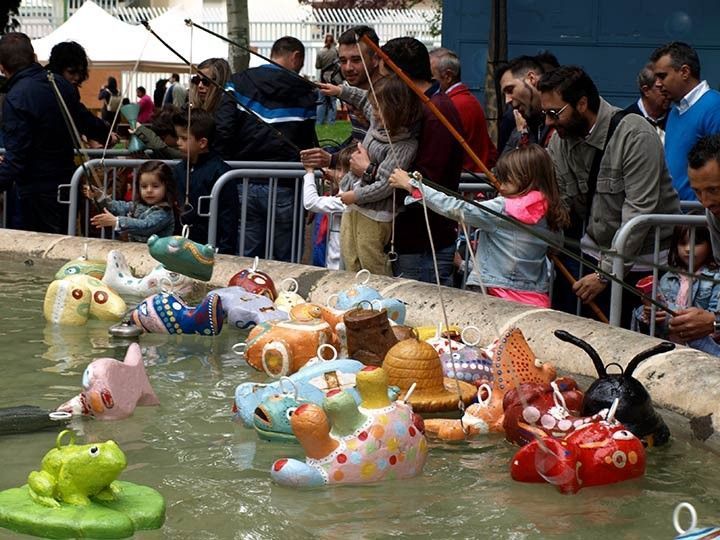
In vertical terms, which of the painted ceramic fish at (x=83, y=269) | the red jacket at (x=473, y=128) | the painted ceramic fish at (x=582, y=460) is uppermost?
the red jacket at (x=473, y=128)

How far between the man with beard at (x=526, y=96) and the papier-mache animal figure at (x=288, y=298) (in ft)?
5.61

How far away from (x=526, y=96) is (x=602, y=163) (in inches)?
53.1

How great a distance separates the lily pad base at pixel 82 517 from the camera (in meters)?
3.71

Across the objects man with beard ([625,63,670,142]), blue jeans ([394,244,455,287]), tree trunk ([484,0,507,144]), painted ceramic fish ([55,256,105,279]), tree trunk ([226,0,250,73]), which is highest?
tree trunk ([226,0,250,73])

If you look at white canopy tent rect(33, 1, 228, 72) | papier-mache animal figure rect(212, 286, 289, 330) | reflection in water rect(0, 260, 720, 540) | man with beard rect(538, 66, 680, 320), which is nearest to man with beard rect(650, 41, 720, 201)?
man with beard rect(538, 66, 680, 320)

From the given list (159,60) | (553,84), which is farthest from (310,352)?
(159,60)

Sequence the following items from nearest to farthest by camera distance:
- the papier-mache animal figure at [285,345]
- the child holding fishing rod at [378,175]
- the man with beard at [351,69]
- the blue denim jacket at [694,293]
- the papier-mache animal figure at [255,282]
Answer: the papier-mache animal figure at [285,345], the blue denim jacket at [694,293], the papier-mache animal figure at [255,282], the child holding fishing rod at [378,175], the man with beard at [351,69]

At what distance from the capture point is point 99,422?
16.3 ft

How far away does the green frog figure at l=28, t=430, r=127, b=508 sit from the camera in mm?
3768

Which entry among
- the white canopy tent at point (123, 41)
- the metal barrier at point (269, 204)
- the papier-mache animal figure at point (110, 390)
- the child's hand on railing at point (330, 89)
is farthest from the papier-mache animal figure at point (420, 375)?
the white canopy tent at point (123, 41)

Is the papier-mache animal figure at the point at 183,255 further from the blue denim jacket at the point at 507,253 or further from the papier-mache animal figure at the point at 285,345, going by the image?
the blue denim jacket at the point at 507,253

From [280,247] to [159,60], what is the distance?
1641 cm

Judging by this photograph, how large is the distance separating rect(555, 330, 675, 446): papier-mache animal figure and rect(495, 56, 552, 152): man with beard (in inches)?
127

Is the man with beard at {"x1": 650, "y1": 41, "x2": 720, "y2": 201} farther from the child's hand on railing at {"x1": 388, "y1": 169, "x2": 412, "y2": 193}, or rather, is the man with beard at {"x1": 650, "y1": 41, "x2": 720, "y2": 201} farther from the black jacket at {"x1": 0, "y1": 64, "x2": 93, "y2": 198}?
the black jacket at {"x1": 0, "y1": 64, "x2": 93, "y2": 198}
